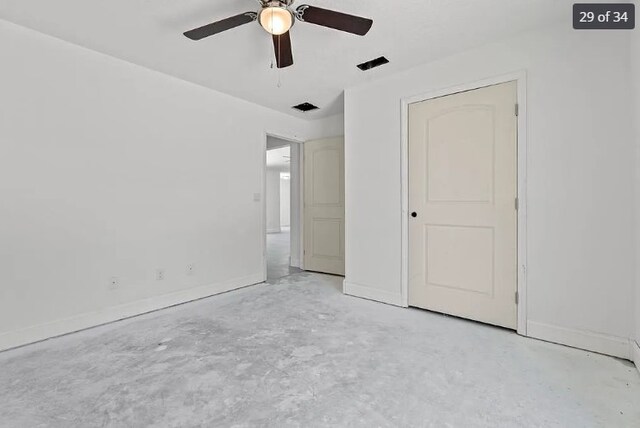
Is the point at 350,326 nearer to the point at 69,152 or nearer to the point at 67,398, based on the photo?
the point at 67,398

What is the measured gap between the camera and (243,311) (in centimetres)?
291

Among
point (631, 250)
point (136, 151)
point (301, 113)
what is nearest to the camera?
point (631, 250)

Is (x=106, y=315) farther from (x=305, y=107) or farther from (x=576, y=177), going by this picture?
(x=576, y=177)

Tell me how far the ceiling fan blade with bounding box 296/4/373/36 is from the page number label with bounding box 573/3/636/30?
1.47 m

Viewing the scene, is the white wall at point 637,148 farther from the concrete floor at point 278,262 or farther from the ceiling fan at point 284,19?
the concrete floor at point 278,262

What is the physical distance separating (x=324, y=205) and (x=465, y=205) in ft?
7.46

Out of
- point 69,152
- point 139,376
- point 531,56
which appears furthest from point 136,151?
point 531,56

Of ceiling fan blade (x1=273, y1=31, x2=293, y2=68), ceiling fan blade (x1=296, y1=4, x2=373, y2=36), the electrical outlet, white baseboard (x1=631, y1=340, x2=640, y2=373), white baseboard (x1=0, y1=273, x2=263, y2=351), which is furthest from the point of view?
the electrical outlet

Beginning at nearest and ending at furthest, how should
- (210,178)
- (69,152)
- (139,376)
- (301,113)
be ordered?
(139,376) < (69,152) < (210,178) < (301,113)

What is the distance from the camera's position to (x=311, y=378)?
176cm

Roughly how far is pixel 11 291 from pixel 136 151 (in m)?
1.42

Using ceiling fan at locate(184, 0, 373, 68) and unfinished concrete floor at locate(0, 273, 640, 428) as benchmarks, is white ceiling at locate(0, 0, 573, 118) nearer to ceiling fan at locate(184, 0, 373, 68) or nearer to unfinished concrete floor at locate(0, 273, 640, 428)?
ceiling fan at locate(184, 0, 373, 68)

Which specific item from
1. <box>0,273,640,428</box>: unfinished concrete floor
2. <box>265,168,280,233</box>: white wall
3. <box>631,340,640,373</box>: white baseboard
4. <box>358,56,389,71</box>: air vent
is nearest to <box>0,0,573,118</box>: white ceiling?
<box>358,56,389,71</box>: air vent

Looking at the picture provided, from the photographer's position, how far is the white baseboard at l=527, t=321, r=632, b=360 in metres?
1.99
